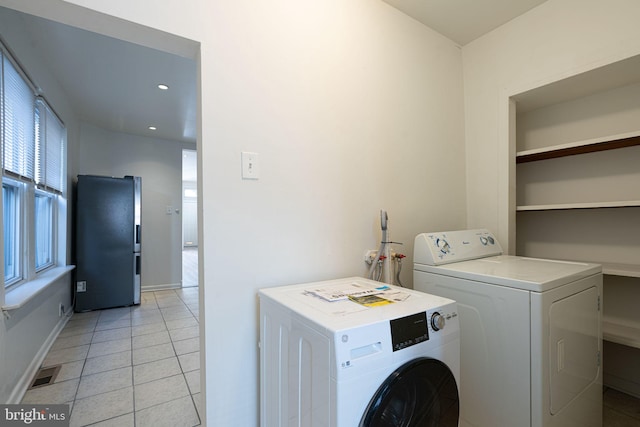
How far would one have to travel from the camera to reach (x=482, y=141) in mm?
2246

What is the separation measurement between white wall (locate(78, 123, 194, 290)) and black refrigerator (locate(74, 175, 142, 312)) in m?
0.70

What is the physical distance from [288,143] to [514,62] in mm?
1889

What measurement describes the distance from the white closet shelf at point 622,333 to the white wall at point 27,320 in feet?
12.1

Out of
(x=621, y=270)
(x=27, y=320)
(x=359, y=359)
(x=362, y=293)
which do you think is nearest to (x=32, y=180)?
(x=27, y=320)

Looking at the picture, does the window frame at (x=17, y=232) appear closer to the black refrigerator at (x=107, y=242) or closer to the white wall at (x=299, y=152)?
the black refrigerator at (x=107, y=242)

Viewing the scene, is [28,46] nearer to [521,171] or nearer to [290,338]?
[290,338]

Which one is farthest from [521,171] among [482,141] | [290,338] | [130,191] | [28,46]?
[130,191]

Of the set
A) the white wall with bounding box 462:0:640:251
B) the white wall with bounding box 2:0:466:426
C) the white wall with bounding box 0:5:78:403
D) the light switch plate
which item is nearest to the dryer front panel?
the white wall with bounding box 462:0:640:251

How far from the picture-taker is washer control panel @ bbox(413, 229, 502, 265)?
5.34 ft

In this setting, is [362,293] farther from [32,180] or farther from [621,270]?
[32,180]

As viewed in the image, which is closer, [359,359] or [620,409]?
[359,359]

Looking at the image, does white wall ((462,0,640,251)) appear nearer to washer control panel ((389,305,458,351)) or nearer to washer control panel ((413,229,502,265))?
washer control panel ((413,229,502,265))

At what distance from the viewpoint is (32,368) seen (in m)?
2.12

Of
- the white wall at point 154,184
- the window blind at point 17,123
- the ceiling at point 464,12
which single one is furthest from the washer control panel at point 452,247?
the white wall at point 154,184
